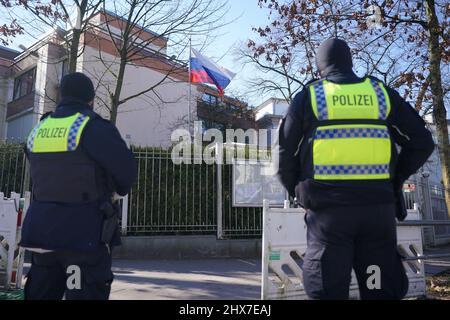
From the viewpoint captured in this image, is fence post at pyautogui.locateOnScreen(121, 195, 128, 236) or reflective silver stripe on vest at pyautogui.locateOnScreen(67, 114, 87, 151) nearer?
reflective silver stripe on vest at pyautogui.locateOnScreen(67, 114, 87, 151)

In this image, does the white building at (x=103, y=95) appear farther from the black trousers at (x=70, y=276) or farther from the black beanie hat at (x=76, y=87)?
the black trousers at (x=70, y=276)

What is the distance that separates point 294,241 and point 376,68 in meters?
7.29

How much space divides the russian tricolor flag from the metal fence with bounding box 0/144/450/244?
3.21 metres

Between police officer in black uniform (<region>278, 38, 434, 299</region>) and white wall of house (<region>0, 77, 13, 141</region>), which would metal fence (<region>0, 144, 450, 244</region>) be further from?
white wall of house (<region>0, 77, 13, 141</region>)

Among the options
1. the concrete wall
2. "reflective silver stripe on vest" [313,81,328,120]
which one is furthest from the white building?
"reflective silver stripe on vest" [313,81,328,120]

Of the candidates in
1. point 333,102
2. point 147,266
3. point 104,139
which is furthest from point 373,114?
point 147,266

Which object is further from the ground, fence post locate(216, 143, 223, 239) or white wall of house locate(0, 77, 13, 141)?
white wall of house locate(0, 77, 13, 141)

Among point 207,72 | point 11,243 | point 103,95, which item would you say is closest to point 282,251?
point 11,243

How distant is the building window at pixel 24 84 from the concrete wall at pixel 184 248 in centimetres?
1676

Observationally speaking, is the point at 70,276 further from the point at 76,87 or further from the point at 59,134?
the point at 76,87

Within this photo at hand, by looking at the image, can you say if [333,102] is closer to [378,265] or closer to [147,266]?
[378,265]

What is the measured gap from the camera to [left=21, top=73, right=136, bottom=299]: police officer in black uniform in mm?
2498

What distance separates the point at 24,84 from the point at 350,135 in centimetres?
2488

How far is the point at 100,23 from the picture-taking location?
10.8m
